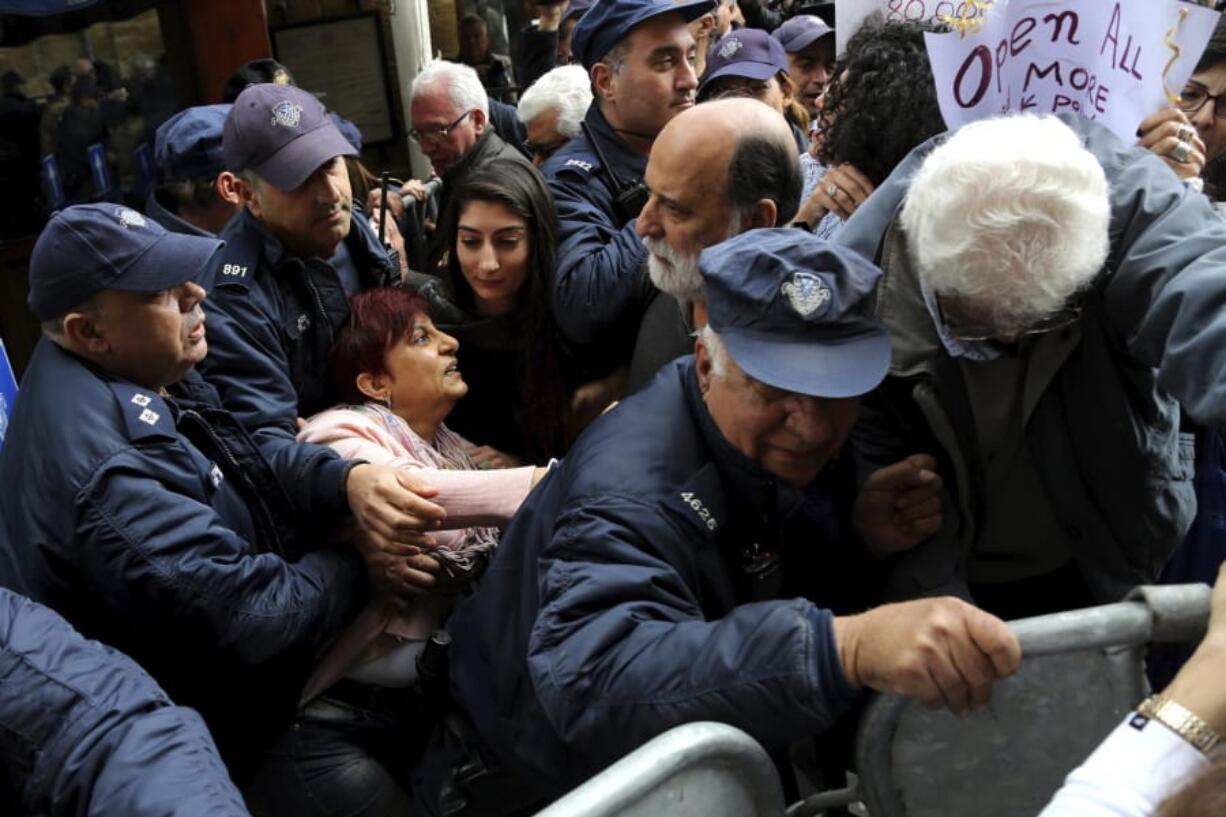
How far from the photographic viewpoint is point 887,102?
7.73 ft

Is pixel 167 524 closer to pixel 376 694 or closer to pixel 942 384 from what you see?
pixel 376 694

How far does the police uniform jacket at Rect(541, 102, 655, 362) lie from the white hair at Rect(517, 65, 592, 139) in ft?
3.91

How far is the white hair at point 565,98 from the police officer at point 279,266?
1433mm

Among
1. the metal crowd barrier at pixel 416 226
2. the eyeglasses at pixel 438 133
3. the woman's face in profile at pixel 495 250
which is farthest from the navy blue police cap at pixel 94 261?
the eyeglasses at pixel 438 133

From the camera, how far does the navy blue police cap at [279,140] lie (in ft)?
9.04

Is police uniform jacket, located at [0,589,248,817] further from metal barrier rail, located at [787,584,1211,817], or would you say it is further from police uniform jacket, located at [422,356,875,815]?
metal barrier rail, located at [787,584,1211,817]

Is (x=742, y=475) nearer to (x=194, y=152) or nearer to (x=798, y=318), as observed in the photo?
(x=798, y=318)

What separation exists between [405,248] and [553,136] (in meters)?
0.74

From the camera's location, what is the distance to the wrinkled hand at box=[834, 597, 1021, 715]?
1.24 m

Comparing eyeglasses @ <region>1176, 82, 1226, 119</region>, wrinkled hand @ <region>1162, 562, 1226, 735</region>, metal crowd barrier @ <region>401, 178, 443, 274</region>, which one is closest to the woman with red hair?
wrinkled hand @ <region>1162, 562, 1226, 735</region>

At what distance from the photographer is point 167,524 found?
1.98 meters

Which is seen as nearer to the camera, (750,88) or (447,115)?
(750,88)

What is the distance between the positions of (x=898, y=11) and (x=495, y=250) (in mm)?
1139

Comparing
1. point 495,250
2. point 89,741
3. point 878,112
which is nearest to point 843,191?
point 878,112
